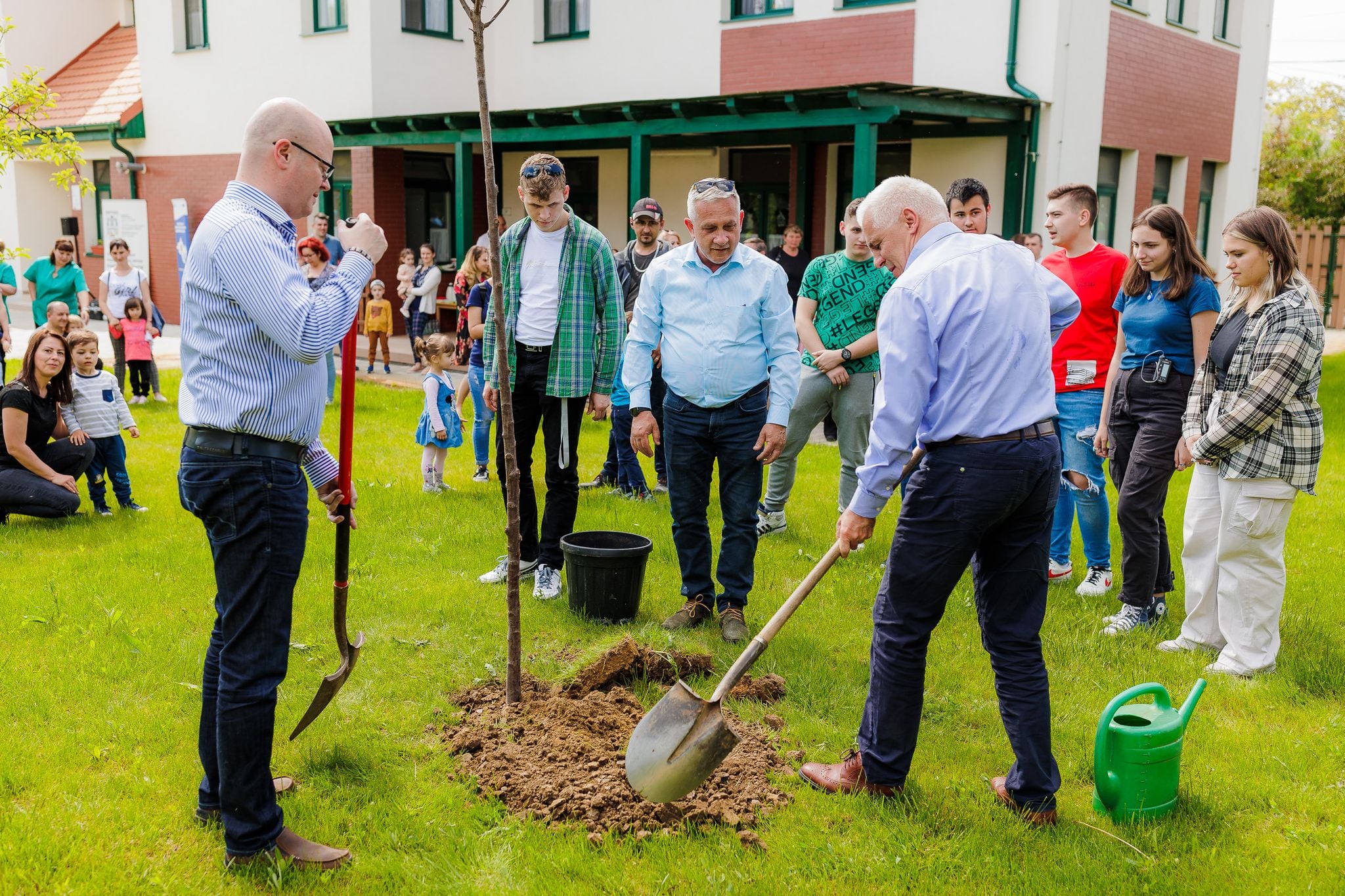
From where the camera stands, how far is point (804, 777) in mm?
4176

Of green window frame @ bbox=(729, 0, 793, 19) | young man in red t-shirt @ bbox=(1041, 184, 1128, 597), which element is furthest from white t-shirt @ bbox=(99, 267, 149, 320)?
young man in red t-shirt @ bbox=(1041, 184, 1128, 597)

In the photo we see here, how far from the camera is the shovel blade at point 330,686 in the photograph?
412cm

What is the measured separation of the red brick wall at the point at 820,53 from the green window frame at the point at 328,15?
22.6 feet

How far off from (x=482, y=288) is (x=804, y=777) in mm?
5658

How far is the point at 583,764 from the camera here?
4.20m

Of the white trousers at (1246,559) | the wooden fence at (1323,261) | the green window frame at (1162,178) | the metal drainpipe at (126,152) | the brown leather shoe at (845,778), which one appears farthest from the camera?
the wooden fence at (1323,261)

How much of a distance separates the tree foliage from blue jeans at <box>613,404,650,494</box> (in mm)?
21199

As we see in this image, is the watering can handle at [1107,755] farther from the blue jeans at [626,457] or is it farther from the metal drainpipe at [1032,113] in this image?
the metal drainpipe at [1032,113]

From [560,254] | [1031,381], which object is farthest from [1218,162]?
[1031,381]

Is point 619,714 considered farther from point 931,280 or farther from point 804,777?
point 931,280

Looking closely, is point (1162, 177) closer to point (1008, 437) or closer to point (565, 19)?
point (565, 19)

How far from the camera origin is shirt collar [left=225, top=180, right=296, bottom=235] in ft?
10.8

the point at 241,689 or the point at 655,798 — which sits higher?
the point at 241,689

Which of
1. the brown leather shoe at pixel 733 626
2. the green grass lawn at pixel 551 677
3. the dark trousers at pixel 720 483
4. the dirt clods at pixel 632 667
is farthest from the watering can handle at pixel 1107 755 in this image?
the dark trousers at pixel 720 483
